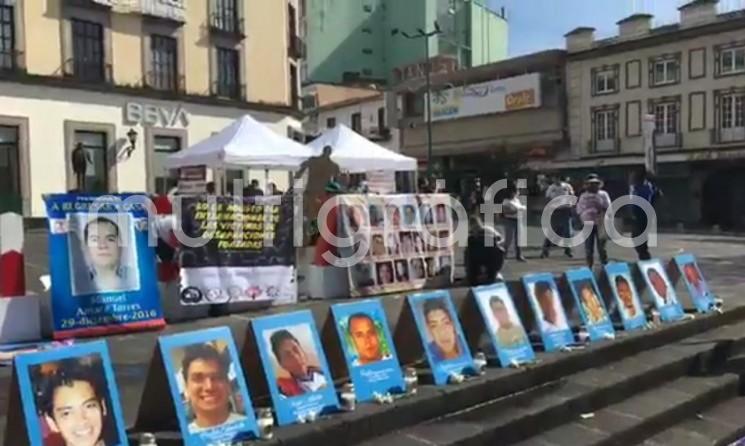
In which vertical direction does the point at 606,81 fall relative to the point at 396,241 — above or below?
above

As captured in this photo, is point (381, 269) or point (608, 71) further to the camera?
point (608, 71)

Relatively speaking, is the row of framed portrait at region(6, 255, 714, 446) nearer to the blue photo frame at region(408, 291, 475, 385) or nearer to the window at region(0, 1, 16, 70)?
the blue photo frame at region(408, 291, 475, 385)

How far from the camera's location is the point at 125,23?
2784cm

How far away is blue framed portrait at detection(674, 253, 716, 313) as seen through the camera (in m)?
7.91

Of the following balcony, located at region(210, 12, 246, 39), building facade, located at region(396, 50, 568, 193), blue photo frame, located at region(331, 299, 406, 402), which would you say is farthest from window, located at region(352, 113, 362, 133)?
blue photo frame, located at region(331, 299, 406, 402)

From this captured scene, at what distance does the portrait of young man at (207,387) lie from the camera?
3779mm

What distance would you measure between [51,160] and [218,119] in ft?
23.8

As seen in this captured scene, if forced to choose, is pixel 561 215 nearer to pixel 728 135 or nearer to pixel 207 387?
pixel 207 387

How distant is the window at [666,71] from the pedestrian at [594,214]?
27348 mm

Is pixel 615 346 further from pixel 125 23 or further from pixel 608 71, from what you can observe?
A: pixel 608 71

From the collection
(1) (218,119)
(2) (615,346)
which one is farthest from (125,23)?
(2) (615,346)

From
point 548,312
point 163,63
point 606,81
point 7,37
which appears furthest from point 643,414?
point 606,81

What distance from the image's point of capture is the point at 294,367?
4312mm

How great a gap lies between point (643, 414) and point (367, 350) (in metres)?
2.09
